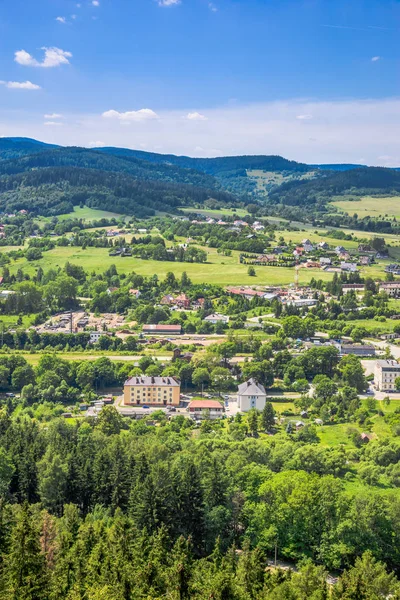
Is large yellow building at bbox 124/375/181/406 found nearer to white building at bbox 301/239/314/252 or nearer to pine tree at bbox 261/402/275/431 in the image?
pine tree at bbox 261/402/275/431

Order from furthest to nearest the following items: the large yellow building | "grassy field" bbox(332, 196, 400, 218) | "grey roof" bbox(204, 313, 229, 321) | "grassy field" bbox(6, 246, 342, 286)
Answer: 1. "grassy field" bbox(332, 196, 400, 218)
2. "grassy field" bbox(6, 246, 342, 286)
3. "grey roof" bbox(204, 313, 229, 321)
4. the large yellow building

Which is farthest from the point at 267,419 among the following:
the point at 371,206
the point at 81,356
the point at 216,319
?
the point at 371,206

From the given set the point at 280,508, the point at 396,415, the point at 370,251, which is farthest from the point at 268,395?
the point at 370,251

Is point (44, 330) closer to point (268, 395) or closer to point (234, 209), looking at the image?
point (268, 395)

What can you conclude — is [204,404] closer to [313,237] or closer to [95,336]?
[95,336]

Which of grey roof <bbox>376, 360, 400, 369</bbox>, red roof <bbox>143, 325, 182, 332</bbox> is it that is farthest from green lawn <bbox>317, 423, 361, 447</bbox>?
red roof <bbox>143, 325, 182, 332</bbox>

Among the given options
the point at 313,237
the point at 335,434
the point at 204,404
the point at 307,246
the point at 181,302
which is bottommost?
the point at 204,404
